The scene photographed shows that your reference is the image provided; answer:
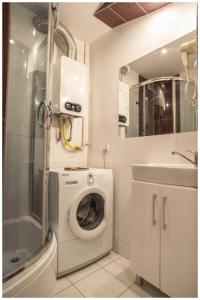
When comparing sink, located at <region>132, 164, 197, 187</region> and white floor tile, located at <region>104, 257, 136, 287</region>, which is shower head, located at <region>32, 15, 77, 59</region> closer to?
sink, located at <region>132, 164, 197, 187</region>

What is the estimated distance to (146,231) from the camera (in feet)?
3.93

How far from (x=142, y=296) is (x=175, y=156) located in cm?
104

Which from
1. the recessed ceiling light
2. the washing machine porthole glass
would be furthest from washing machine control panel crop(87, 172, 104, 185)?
the recessed ceiling light

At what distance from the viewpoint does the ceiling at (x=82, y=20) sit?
170 cm

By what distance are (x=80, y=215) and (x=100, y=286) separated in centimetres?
56

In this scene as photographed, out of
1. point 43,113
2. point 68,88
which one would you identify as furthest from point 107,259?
point 68,88

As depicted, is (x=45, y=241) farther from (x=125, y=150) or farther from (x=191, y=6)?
(x=191, y=6)

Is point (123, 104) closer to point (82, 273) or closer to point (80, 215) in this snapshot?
point (80, 215)

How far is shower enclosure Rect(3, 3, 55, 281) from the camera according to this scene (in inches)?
40.3

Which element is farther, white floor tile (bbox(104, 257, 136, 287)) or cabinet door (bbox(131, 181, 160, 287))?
white floor tile (bbox(104, 257, 136, 287))

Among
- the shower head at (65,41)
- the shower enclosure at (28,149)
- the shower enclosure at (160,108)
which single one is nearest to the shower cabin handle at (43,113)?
the shower enclosure at (28,149)

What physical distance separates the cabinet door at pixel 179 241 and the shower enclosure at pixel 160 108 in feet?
1.95

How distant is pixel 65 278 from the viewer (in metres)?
1.37

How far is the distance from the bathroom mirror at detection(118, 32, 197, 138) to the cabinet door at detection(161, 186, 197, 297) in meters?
0.59
